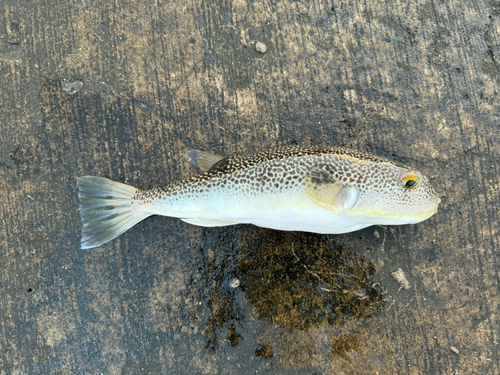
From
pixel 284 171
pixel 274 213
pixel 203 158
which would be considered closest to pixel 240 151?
pixel 203 158

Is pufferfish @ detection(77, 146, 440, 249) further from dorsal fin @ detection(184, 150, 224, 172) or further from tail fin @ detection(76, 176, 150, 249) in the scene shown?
tail fin @ detection(76, 176, 150, 249)

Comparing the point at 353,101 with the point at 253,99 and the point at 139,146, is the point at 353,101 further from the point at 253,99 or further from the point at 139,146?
the point at 139,146

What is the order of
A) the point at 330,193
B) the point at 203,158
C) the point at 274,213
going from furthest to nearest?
the point at 203,158
the point at 274,213
the point at 330,193

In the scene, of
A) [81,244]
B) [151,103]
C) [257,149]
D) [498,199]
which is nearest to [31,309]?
[81,244]

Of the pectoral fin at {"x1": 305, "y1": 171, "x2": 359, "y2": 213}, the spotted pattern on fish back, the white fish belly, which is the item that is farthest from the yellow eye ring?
the pectoral fin at {"x1": 305, "y1": 171, "x2": 359, "y2": 213}

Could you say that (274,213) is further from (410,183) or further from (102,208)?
(102,208)

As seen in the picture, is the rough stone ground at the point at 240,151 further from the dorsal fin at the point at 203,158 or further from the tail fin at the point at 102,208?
the dorsal fin at the point at 203,158
